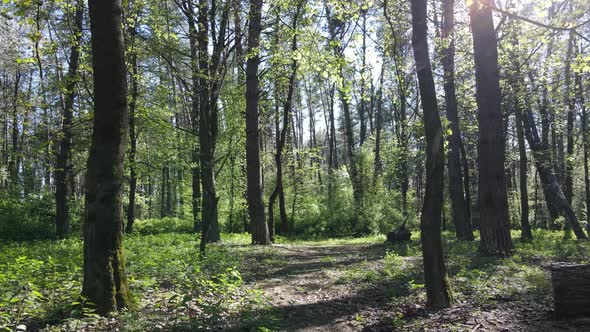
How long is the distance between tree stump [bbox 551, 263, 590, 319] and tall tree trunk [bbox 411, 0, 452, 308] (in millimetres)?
1267

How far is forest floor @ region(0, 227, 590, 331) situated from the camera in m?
4.48

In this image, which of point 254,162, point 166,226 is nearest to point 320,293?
point 254,162

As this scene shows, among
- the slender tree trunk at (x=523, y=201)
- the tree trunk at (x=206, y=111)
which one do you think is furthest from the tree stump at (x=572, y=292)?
the slender tree trunk at (x=523, y=201)

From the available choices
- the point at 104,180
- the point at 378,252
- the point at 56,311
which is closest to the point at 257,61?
the point at 378,252

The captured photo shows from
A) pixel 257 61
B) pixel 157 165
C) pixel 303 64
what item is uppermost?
pixel 257 61

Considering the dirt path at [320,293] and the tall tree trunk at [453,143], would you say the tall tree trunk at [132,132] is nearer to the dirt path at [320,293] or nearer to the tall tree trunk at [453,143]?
the dirt path at [320,293]

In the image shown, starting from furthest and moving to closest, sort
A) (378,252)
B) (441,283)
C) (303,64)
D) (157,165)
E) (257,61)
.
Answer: (157,165) < (257,61) < (378,252) < (303,64) < (441,283)

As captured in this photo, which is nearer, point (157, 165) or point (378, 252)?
point (378, 252)

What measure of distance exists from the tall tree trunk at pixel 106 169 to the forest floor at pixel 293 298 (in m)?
0.33

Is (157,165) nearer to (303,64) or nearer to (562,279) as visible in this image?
(303,64)

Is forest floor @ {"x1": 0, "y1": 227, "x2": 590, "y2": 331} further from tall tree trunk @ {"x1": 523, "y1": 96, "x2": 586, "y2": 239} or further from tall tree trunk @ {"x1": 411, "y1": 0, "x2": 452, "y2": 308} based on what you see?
tall tree trunk @ {"x1": 523, "y1": 96, "x2": 586, "y2": 239}

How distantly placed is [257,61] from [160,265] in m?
8.12

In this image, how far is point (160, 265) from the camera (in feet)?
26.0

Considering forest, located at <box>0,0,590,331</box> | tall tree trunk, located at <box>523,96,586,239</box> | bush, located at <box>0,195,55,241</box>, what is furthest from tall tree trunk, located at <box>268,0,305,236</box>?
bush, located at <box>0,195,55,241</box>
